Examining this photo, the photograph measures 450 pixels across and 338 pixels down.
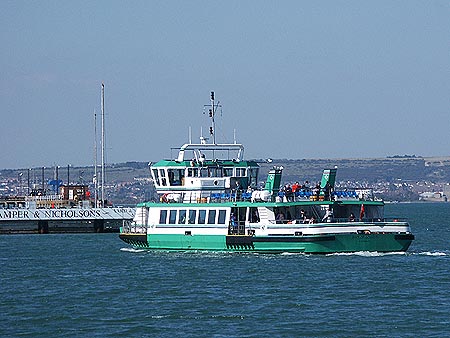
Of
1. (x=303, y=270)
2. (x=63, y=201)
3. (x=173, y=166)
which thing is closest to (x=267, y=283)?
(x=303, y=270)

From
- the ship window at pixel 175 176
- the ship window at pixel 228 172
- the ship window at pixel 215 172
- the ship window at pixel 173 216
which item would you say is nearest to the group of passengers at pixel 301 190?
the ship window at pixel 228 172

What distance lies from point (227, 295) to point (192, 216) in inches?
741

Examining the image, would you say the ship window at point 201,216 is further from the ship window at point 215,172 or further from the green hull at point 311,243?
the ship window at point 215,172

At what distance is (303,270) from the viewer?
59406 mm

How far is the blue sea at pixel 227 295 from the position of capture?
43188 millimetres

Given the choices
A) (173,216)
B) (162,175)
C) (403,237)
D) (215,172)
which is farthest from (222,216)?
(403,237)

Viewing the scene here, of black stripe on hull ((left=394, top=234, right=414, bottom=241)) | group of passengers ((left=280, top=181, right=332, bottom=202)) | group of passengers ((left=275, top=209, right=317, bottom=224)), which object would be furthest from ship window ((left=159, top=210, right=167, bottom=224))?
black stripe on hull ((left=394, top=234, right=414, bottom=241))

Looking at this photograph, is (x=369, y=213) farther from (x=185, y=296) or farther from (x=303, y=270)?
(x=185, y=296)

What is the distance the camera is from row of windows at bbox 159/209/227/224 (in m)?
68.7

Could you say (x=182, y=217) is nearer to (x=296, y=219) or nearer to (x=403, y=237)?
(x=296, y=219)

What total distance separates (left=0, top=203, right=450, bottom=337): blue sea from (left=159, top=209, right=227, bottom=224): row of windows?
5.97ft

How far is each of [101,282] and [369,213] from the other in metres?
17.3

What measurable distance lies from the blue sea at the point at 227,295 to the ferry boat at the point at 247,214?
0.83 metres

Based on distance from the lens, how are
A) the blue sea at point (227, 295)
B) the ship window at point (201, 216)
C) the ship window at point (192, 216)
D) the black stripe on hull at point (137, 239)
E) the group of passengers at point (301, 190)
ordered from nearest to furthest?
the blue sea at point (227, 295), the group of passengers at point (301, 190), the ship window at point (201, 216), the ship window at point (192, 216), the black stripe on hull at point (137, 239)
